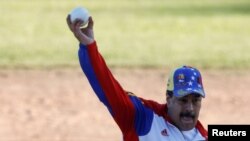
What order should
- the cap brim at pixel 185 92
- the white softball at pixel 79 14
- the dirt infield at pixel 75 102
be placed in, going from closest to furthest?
1. the white softball at pixel 79 14
2. the cap brim at pixel 185 92
3. the dirt infield at pixel 75 102

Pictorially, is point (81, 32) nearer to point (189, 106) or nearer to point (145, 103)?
point (145, 103)

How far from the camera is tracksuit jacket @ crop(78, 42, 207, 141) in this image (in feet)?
15.8

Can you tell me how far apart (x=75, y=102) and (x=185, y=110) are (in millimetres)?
8078

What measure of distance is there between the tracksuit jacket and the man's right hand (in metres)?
0.03

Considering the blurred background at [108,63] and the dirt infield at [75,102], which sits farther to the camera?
the blurred background at [108,63]

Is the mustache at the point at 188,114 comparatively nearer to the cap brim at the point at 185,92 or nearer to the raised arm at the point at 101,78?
the cap brim at the point at 185,92

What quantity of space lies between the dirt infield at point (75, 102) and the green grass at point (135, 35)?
90 cm

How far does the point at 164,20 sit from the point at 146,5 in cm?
655

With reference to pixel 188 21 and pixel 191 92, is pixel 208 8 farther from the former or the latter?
pixel 191 92

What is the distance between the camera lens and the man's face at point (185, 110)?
192 inches

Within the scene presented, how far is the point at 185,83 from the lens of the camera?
4.96 m

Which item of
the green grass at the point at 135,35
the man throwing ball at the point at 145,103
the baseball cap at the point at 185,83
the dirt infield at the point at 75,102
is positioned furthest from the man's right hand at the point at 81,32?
the green grass at the point at 135,35

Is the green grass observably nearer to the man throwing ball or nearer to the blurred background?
the blurred background

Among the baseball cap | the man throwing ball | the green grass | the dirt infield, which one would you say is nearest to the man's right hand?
the man throwing ball
